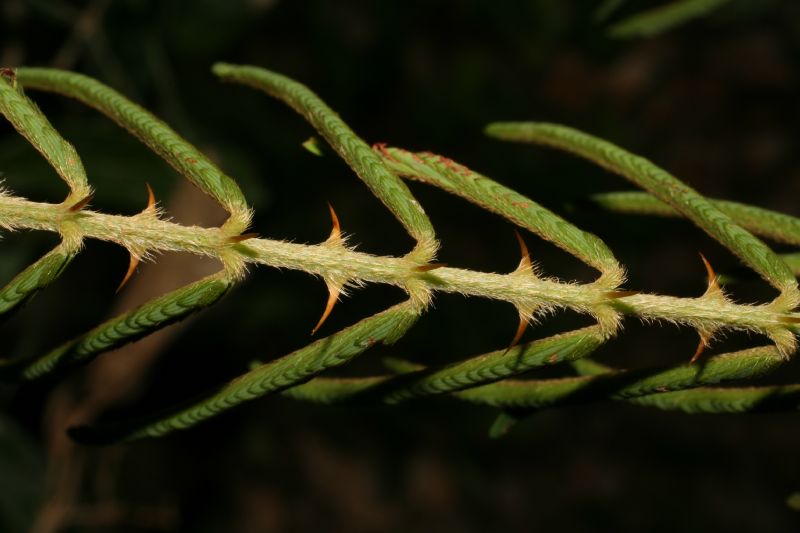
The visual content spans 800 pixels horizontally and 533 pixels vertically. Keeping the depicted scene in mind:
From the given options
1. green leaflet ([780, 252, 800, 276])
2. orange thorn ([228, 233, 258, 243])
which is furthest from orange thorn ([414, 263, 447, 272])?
green leaflet ([780, 252, 800, 276])

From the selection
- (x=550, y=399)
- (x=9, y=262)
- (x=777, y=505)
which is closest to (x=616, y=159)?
(x=550, y=399)

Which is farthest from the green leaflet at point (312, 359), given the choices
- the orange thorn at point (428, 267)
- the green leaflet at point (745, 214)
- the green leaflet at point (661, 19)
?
the green leaflet at point (661, 19)

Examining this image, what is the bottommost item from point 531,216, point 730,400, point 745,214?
point 730,400

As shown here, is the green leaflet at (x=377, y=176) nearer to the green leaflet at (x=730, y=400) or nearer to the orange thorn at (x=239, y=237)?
the orange thorn at (x=239, y=237)

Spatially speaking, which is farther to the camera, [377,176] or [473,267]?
[473,267]

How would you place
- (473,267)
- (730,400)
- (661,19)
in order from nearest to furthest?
1. (730,400)
2. (661,19)
3. (473,267)

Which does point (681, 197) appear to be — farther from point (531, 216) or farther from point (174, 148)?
point (174, 148)

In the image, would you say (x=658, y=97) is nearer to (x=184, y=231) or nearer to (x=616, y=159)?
(x=616, y=159)

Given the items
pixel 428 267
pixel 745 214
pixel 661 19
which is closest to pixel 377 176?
pixel 428 267
